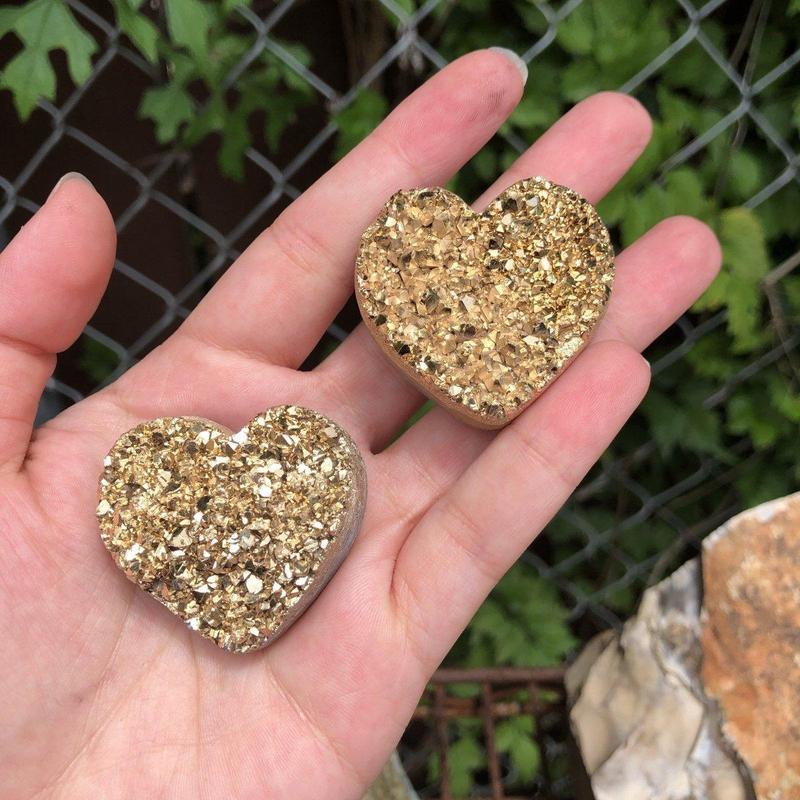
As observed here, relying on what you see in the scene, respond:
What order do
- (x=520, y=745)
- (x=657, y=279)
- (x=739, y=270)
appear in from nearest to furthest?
1. (x=657, y=279)
2. (x=739, y=270)
3. (x=520, y=745)

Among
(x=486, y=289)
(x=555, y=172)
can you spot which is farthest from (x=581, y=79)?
(x=486, y=289)

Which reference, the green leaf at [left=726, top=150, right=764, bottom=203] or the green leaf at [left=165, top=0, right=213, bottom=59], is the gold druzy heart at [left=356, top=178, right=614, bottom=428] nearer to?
the green leaf at [left=165, top=0, right=213, bottom=59]

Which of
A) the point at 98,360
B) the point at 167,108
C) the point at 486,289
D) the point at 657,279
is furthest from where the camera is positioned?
the point at 98,360

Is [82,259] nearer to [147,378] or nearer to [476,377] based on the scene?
[147,378]

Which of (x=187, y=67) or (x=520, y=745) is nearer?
(x=187, y=67)

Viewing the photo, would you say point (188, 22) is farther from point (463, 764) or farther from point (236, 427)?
point (463, 764)

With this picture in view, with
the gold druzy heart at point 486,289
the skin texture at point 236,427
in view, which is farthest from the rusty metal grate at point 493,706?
Result: the gold druzy heart at point 486,289

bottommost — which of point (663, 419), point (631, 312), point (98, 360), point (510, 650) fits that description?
point (98, 360)

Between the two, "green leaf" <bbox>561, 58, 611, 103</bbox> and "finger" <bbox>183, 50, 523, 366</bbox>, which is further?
"green leaf" <bbox>561, 58, 611, 103</bbox>

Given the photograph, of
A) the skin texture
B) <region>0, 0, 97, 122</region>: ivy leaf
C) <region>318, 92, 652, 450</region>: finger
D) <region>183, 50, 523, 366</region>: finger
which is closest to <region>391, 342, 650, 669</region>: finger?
the skin texture
